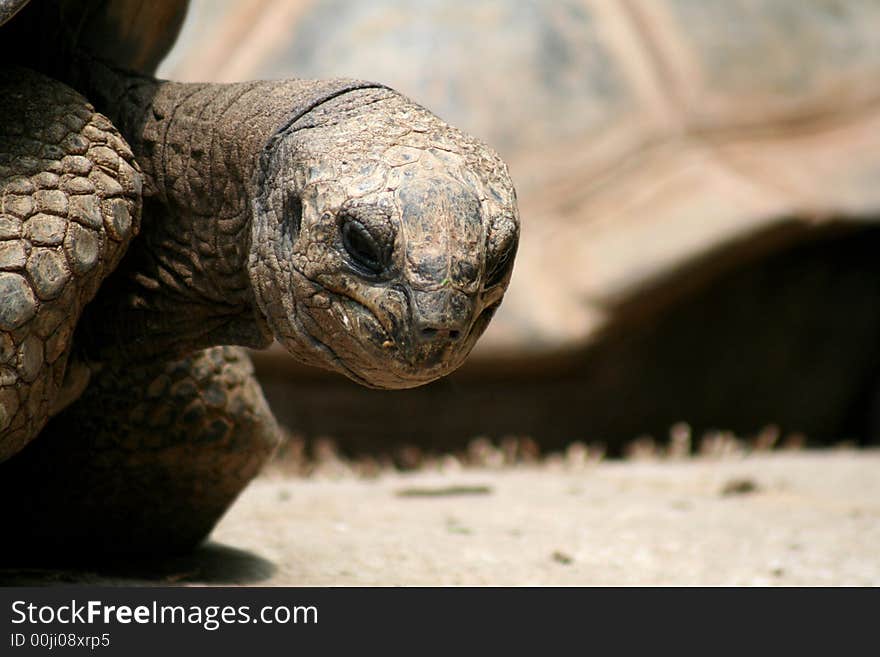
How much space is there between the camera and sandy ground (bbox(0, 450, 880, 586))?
2707 mm

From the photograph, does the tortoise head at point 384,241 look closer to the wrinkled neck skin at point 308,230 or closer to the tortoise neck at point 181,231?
the wrinkled neck skin at point 308,230

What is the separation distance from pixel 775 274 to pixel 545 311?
1.05 meters

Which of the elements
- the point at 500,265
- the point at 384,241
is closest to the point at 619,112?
the point at 500,265

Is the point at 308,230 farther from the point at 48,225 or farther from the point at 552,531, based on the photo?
the point at 552,531

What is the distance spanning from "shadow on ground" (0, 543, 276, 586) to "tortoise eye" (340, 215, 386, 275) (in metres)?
0.83

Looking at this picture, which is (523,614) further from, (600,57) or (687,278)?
(600,57)

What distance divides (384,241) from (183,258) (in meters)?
0.61

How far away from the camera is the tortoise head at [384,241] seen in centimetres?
190

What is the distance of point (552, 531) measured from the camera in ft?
10.7

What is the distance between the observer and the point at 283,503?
374cm

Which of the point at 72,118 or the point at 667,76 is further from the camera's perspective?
the point at 667,76

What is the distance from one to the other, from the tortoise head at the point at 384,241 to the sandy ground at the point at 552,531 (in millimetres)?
697

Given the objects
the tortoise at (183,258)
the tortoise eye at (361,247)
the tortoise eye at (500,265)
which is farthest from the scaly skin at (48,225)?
the tortoise eye at (500,265)

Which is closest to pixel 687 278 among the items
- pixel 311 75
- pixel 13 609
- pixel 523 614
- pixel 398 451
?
pixel 398 451
